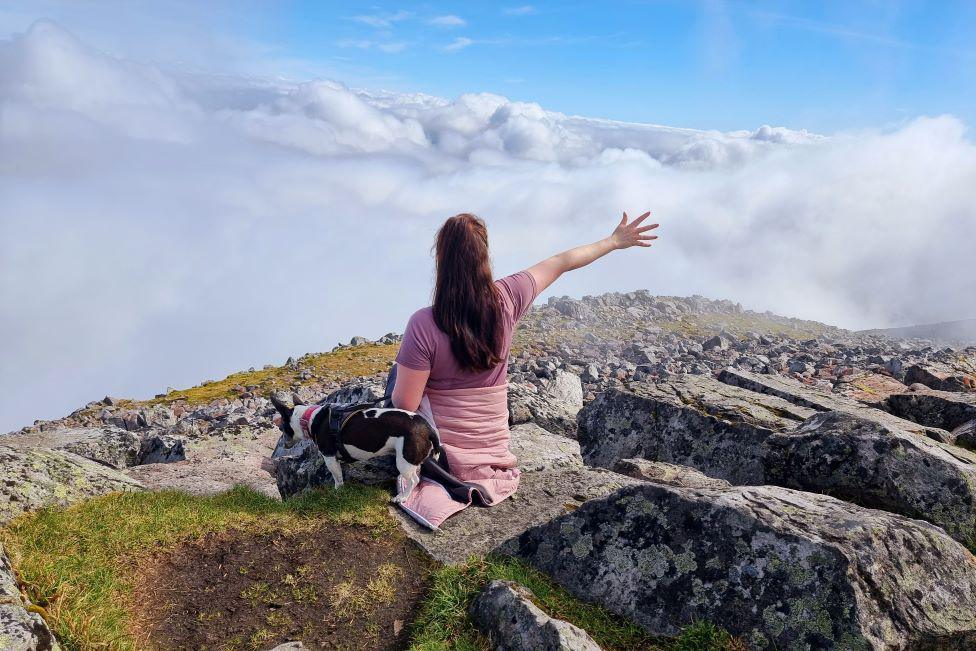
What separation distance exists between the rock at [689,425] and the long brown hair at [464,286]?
5.13 metres

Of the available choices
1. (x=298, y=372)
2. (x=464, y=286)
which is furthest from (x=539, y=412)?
(x=298, y=372)

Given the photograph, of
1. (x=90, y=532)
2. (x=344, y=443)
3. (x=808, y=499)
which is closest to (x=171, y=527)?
(x=90, y=532)

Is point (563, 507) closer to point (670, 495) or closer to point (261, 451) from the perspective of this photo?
point (670, 495)

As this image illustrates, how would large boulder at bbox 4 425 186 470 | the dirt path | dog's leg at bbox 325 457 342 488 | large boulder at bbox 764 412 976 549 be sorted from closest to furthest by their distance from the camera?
the dirt path → large boulder at bbox 764 412 976 549 → dog's leg at bbox 325 457 342 488 → large boulder at bbox 4 425 186 470

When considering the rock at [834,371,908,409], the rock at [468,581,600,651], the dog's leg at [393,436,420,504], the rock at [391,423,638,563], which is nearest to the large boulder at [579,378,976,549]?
the rock at [391,423,638,563]

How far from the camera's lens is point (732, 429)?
428 inches

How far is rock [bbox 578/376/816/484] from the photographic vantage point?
10.7 m

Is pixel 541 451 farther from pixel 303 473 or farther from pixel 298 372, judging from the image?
pixel 298 372

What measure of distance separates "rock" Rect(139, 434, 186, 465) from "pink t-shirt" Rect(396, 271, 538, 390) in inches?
488

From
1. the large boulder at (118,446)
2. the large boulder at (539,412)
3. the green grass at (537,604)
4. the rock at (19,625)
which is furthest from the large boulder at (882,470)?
the large boulder at (118,446)

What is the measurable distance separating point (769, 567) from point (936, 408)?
846 cm

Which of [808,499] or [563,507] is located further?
[563,507]

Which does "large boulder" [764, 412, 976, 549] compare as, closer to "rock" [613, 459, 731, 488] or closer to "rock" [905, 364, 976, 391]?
"rock" [613, 459, 731, 488]

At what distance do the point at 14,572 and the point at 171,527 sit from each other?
6.16 ft
